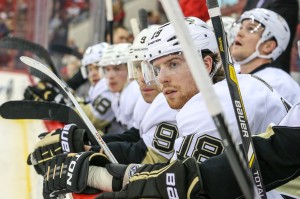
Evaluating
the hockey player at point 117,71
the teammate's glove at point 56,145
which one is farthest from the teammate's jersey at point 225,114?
the hockey player at point 117,71

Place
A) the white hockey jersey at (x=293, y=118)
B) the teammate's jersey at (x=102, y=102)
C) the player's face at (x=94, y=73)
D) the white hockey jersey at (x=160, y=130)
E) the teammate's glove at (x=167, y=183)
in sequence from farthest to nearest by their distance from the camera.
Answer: the player's face at (x=94, y=73)
the teammate's jersey at (x=102, y=102)
the white hockey jersey at (x=160, y=130)
the white hockey jersey at (x=293, y=118)
the teammate's glove at (x=167, y=183)

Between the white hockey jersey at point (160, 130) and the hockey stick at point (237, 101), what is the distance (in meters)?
0.54

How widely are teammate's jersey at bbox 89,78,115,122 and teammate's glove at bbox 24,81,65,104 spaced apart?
228 mm

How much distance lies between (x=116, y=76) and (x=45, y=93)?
58 centimetres

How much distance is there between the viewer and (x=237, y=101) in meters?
1.52

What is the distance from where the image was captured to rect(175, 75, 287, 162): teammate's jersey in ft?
5.32

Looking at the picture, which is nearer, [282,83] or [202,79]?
[202,79]

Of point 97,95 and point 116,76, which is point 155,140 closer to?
point 116,76

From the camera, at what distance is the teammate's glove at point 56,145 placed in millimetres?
2102

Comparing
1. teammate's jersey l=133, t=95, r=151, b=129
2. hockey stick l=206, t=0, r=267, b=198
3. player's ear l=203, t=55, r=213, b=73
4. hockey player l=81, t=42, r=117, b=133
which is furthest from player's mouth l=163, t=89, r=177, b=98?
hockey player l=81, t=42, r=117, b=133

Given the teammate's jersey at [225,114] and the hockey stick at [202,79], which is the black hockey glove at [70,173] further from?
the hockey stick at [202,79]

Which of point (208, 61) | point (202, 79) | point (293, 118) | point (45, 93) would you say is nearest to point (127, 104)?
point (45, 93)

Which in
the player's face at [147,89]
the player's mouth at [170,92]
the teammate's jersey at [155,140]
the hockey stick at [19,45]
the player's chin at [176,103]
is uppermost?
the hockey stick at [19,45]

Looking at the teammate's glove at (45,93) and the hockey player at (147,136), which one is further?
the teammate's glove at (45,93)
